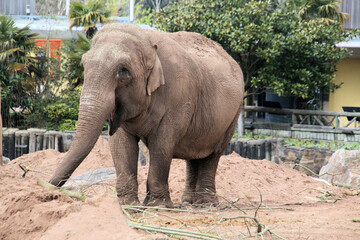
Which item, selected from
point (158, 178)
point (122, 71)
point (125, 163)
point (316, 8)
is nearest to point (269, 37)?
point (316, 8)

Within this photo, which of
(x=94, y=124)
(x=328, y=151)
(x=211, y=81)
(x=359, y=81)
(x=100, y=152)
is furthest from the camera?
(x=359, y=81)

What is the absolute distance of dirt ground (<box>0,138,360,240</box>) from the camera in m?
4.63

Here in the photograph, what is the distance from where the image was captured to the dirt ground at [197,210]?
4.63m

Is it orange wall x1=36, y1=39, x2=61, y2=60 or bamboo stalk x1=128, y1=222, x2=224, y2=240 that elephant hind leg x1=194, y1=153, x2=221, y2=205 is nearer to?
bamboo stalk x1=128, y1=222, x2=224, y2=240

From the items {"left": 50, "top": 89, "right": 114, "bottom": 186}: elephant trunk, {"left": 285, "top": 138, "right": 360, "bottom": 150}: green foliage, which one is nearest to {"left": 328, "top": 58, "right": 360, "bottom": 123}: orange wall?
{"left": 285, "top": 138, "right": 360, "bottom": 150}: green foliage

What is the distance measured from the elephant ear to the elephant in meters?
0.01

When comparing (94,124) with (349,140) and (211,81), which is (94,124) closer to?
(211,81)

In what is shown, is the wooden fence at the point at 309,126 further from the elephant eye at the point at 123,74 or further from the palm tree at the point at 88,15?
the elephant eye at the point at 123,74

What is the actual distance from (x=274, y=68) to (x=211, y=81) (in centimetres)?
968

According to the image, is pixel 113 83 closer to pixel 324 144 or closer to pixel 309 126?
pixel 324 144

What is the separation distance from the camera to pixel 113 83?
250 inches

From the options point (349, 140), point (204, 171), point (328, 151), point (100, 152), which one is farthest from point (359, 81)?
point (204, 171)

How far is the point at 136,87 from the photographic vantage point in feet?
21.8

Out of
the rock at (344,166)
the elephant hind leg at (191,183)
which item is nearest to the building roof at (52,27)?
the rock at (344,166)
